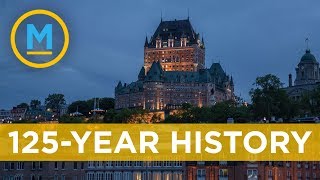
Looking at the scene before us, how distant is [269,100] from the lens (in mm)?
140250

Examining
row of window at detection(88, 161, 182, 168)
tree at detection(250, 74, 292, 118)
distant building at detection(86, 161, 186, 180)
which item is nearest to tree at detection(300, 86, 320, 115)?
tree at detection(250, 74, 292, 118)

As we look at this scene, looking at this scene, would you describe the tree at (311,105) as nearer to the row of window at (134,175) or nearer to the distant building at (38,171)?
the row of window at (134,175)

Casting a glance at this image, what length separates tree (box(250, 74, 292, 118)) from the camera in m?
139

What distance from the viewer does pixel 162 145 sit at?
8625 cm

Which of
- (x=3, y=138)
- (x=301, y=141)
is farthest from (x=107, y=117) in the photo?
(x=301, y=141)

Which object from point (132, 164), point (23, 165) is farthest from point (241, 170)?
point (23, 165)

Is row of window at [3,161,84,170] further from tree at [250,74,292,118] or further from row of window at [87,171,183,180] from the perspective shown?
tree at [250,74,292,118]

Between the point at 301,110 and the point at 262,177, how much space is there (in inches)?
2893

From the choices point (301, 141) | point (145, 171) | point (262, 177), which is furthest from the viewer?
point (145, 171)

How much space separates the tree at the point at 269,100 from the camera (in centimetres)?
13934

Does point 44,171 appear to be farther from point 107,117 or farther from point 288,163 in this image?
point 107,117

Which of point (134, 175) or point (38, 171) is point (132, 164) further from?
point (38, 171)

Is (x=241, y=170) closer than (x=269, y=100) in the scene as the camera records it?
Yes

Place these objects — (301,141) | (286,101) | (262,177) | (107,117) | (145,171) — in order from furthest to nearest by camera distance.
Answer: (107,117)
(286,101)
(145,171)
(262,177)
(301,141)
